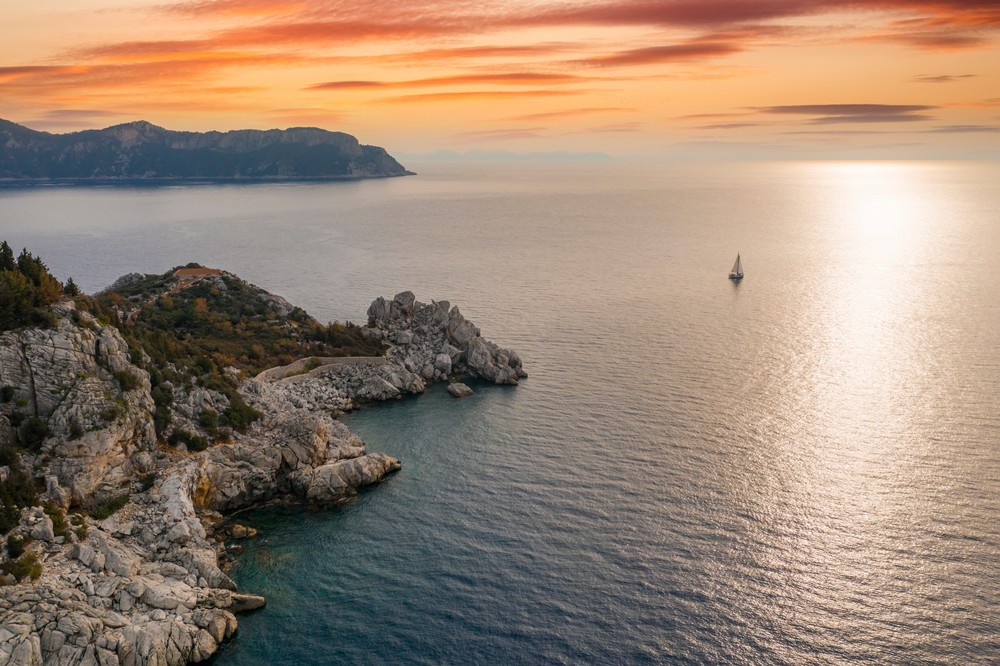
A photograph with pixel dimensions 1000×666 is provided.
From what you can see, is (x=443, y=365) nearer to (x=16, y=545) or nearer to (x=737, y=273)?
(x=16, y=545)

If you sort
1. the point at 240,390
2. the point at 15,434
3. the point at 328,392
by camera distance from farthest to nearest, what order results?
the point at 328,392 → the point at 240,390 → the point at 15,434

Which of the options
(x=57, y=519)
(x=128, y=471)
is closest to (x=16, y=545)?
(x=57, y=519)

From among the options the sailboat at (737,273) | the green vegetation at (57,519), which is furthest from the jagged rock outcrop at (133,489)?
the sailboat at (737,273)

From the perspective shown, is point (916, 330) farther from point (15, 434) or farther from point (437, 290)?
point (15, 434)

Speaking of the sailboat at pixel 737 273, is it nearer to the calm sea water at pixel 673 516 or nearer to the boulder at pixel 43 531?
the calm sea water at pixel 673 516

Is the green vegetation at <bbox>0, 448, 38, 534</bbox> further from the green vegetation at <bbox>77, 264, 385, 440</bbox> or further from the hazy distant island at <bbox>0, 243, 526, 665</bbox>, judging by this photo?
the green vegetation at <bbox>77, 264, 385, 440</bbox>

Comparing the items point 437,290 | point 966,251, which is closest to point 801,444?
point 437,290
